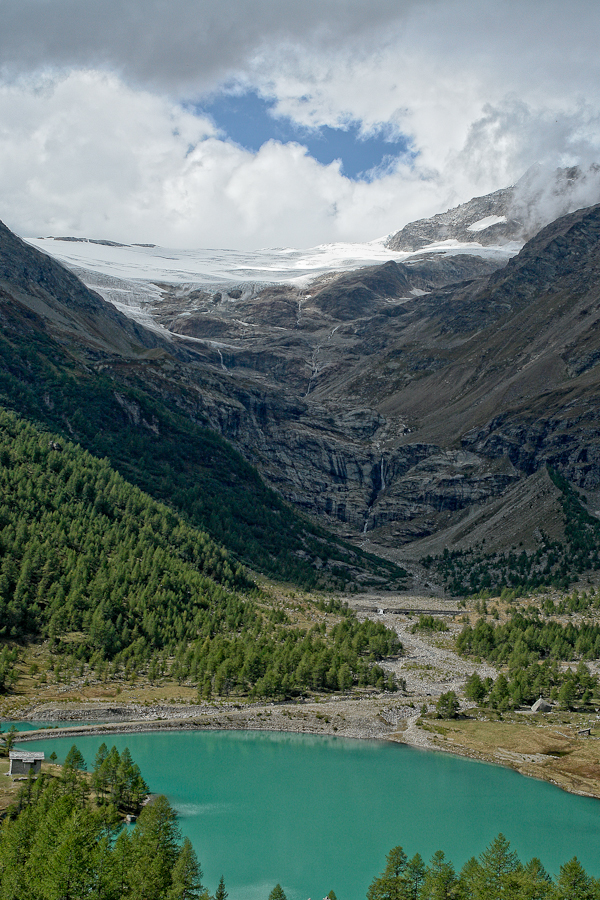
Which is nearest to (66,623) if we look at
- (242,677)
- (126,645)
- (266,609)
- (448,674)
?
(126,645)

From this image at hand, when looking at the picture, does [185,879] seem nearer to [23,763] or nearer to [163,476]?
[23,763]

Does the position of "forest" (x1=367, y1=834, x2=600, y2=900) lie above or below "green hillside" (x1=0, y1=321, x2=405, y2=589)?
below

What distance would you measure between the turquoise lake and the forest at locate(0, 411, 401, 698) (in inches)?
571

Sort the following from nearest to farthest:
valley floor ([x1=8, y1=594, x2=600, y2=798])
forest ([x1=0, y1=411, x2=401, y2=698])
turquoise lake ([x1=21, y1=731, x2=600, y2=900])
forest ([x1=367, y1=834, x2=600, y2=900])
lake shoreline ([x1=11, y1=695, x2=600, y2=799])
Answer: forest ([x1=367, y1=834, x2=600, y2=900]) < turquoise lake ([x1=21, y1=731, x2=600, y2=900]) < valley floor ([x1=8, y1=594, x2=600, y2=798]) < lake shoreline ([x1=11, y1=695, x2=600, y2=799]) < forest ([x1=0, y1=411, x2=401, y2=698])

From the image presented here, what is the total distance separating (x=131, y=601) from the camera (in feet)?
333

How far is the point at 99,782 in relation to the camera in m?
48.6

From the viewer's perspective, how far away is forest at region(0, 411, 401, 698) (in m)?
88.4

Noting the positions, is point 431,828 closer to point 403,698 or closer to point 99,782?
point 99,782

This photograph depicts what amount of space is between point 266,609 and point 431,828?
71.7m

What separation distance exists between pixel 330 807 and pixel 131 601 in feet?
163

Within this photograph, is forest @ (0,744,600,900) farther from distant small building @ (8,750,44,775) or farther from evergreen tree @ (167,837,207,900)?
distant small building @ (8,750,44,775)

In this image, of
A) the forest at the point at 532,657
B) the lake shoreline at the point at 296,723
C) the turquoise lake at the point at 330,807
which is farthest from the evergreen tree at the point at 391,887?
the forest at the point at 532,657

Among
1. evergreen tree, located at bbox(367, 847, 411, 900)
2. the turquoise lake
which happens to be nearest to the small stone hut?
the turquoise lake

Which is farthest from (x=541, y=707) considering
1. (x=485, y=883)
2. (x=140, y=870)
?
(x=140, y=870)
